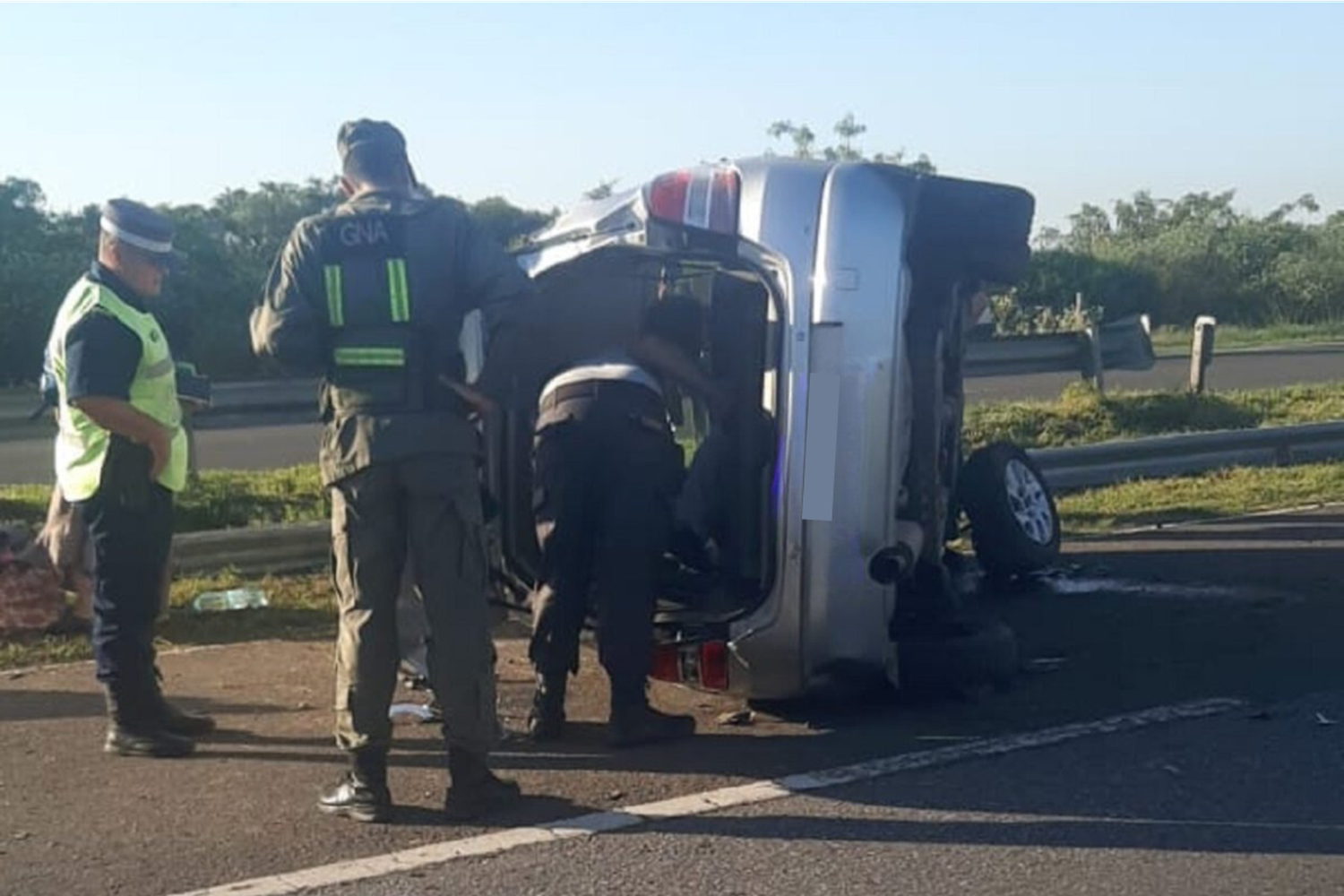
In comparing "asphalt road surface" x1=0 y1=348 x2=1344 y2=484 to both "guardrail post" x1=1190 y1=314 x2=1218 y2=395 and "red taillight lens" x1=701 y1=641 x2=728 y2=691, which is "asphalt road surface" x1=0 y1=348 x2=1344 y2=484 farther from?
"red taillight lens" x1=701 y1=641 x2=728 y2=691

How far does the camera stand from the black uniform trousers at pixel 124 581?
20.9 feet

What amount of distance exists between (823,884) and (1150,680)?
2.74 metres

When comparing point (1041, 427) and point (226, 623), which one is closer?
point (226, 623)

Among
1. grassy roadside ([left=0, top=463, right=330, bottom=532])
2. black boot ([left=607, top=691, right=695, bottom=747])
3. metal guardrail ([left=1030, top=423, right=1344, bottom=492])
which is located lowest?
black boot ([left=607, top=691, right=695, bottom=747])

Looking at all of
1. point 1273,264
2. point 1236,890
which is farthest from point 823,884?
point 1273,264

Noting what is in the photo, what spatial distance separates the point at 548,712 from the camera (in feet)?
21.5

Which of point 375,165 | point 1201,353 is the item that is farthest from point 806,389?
point 1201,353

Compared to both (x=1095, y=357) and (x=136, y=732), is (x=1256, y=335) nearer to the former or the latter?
(x=1095, y=357)

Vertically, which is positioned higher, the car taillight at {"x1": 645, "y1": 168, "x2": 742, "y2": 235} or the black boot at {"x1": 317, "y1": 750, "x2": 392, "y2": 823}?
the car taillight at {"x1": 645, "y1": 168, "x2": 742, "y2": 235}

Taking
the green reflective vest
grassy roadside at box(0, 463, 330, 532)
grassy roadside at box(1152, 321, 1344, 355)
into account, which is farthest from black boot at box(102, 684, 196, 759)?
grassy roadside at box(1152, 321, 1344, 355)

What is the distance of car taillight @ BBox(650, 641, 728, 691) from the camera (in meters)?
6.56

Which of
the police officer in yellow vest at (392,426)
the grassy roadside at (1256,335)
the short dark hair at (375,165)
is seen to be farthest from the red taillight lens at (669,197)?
the grassy roadside at (1256,335)

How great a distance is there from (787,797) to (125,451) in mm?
2437

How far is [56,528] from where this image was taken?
7992 millimetres
